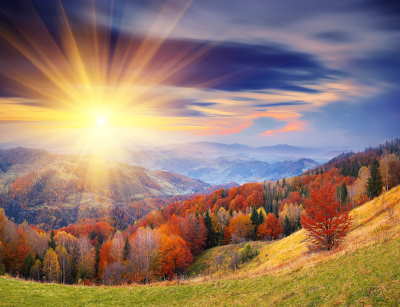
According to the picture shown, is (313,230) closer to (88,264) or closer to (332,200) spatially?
(332,200)

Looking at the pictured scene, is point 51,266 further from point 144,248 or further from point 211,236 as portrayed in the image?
point 211,236

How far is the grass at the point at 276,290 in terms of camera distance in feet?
55.1

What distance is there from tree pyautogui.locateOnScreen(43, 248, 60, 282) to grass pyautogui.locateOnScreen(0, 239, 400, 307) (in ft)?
209

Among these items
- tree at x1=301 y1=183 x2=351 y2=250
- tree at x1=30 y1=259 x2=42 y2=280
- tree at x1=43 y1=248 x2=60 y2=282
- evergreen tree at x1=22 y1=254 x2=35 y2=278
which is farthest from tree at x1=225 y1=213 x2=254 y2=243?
evergreen tree at x1=22 y1=254 x2=35 y2=278

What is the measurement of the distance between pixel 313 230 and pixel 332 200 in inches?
225

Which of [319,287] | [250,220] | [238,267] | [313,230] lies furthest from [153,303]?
[250,220]

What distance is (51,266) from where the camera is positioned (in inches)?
3280

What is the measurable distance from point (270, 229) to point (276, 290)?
100 meters

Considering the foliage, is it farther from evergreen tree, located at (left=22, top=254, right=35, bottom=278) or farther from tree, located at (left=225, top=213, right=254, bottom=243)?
evergreen tree, located at (left=22, top=254, right=35, bottom=278)

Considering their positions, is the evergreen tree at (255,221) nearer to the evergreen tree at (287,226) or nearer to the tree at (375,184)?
the evergreen tree at (287,226)

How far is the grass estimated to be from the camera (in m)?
16.8

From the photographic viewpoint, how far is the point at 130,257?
93625mm

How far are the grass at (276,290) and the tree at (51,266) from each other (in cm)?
6374

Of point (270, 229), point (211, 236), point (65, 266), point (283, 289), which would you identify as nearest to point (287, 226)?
point (270, 229)
